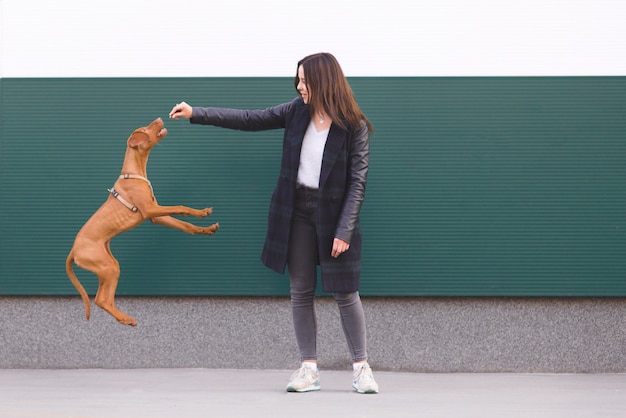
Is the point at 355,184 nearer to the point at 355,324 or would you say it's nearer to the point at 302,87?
the point at 302,87

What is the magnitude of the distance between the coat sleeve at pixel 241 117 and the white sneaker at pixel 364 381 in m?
1.18

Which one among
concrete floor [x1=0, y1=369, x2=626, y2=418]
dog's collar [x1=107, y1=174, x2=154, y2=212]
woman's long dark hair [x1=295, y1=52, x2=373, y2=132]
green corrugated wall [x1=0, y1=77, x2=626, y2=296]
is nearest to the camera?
concrete floor [x1=0, y1=369, x2=626, y2=418]

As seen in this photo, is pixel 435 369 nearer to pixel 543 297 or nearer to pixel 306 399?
pixel 543 297

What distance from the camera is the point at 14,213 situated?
4.73m

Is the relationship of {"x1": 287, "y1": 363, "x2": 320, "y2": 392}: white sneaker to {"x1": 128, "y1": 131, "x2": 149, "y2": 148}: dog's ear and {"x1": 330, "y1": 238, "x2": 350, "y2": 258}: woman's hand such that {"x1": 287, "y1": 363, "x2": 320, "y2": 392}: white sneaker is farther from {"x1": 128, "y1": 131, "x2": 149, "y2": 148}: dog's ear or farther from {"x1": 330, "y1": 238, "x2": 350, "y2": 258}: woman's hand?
{"x1": 128, "y1": 131, "x2": 149, "y2": 148}: dog's ear

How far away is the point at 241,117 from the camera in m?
4.10

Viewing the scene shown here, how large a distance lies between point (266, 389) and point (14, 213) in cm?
168

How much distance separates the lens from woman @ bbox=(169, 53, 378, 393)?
3947 mm

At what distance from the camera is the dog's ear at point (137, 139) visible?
4.34m

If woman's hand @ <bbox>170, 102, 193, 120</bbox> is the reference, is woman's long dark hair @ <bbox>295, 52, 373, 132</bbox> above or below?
above

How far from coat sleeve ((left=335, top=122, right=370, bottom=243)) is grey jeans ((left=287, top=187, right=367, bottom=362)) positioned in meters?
0.15

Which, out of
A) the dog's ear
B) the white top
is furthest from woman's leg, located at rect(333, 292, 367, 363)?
the dog's ear

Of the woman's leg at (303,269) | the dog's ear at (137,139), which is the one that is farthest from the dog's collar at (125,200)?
the woman's leg at (303,269)
